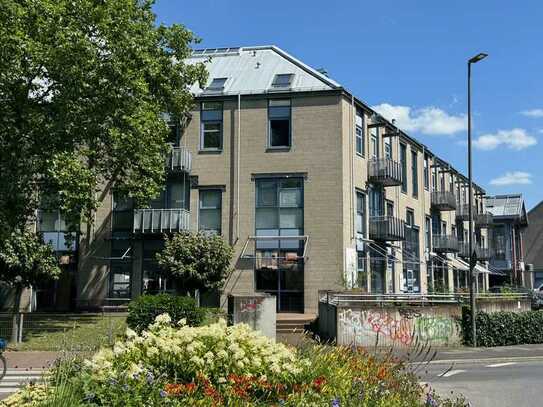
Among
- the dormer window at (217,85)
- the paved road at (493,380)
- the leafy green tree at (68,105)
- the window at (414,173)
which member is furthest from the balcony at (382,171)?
the paved road at (493,380)

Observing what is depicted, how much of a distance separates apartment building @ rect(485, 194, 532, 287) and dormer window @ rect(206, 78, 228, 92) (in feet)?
119

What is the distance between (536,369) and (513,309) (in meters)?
10.3

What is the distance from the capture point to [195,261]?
27469 mm

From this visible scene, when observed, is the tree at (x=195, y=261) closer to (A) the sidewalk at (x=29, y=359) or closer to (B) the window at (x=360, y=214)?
(B) the window at (x=360, y=214)

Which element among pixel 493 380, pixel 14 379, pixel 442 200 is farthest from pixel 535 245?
pixel 14 379

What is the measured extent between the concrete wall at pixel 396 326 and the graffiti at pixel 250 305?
340 cm

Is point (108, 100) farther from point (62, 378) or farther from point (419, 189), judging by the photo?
point (419, 189)

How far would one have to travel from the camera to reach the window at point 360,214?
3145cm

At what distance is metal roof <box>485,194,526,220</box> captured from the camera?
211ft

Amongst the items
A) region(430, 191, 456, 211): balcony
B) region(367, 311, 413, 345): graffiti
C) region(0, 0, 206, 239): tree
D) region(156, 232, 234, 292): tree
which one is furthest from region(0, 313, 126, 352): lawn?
region(430, 191, 456, 211): balcony

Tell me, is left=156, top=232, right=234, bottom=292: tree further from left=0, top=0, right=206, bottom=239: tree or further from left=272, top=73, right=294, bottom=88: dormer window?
left=272, top=73, right=294, bottom=88: dormer window

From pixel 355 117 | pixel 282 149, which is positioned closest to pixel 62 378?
pixel 282 149

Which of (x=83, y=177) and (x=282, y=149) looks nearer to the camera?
(x=83, y=177)

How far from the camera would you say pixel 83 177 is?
2089 cm
